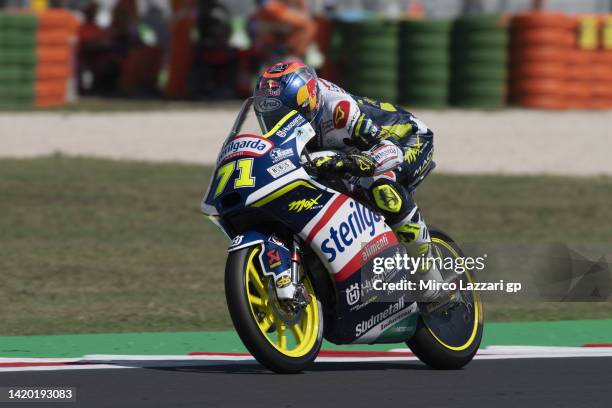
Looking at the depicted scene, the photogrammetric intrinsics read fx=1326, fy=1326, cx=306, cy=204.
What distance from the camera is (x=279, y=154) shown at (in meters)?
6.04

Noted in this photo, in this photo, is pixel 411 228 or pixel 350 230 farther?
pixel 411 228

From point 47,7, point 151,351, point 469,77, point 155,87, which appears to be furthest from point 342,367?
point 47,7

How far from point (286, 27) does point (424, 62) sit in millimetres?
2298

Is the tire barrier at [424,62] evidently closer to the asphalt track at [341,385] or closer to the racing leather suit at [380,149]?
the racing leather suit at [380,149]

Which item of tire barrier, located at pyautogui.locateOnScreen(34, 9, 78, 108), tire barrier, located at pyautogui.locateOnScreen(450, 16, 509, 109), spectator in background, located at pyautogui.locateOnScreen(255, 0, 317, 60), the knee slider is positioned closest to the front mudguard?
the knee slider

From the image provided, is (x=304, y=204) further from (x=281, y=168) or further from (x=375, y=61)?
(x=375, y=61)

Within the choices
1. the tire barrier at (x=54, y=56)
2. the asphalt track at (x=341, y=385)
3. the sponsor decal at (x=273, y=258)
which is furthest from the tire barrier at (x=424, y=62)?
the sponsor decal at (x=273, y=258)

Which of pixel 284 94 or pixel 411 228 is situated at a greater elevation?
pixel 284 94

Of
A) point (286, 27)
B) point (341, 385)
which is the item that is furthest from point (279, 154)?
point (286, 27)

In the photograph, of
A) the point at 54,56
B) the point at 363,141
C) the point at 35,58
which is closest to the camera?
the point at 363,141

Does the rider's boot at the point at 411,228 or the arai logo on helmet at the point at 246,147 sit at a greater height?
the arai logo on helmet at the point at 246,147

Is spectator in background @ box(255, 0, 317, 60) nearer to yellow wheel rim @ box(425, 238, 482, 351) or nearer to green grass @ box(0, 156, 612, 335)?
green grass @ box(0, 156, 612, 335)

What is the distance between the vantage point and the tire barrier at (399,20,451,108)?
19500 millimetres

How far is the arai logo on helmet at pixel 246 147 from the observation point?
6.02 m
